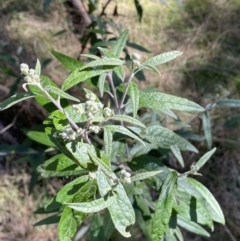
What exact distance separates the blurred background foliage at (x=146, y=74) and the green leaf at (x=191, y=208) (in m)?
0.61

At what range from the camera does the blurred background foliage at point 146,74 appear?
7.73 ft

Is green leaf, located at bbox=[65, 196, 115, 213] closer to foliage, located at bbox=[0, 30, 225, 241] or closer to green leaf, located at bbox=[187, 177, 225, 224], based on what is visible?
foliage, located at bbox=[0, 30, 225, 241]

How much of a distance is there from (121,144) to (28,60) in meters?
1.50

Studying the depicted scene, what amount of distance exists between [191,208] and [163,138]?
0.23 metres

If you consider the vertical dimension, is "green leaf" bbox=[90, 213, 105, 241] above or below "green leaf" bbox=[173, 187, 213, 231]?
below

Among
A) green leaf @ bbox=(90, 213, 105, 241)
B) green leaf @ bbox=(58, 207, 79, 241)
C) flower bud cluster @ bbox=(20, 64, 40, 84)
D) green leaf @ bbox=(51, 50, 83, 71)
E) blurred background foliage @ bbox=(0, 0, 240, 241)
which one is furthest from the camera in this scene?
blurred background foliage @ bbox=(0, 0, 240, 241)

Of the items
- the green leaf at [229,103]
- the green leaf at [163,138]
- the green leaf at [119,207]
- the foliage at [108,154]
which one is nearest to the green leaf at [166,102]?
the foliage at [108,154]

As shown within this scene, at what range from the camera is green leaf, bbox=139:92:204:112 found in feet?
3.62

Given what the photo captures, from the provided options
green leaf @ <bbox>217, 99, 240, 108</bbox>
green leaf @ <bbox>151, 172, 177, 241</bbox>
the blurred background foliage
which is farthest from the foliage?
the blurred background foliage

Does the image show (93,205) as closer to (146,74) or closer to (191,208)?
(191,208)

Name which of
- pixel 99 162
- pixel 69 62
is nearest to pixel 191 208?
pixel 99 162

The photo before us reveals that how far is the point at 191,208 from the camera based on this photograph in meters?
1.31

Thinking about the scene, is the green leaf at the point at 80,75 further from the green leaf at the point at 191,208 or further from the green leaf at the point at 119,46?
the green leaf at the point at 191,208

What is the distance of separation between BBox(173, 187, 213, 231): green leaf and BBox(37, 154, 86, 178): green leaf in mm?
297
